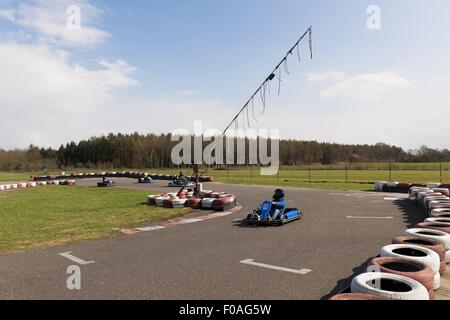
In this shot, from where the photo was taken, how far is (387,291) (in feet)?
12.4

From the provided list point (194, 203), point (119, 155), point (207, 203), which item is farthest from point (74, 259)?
point (119, 155)

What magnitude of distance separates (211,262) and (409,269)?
3.26 metres

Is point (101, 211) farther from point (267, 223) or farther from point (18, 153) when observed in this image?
point (18, 153)

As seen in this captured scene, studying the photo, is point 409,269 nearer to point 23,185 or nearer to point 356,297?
point 356,297

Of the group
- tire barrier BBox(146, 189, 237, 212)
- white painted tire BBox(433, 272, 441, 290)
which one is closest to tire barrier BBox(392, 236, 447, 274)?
white painted tire BBox(433, 272, 441, 290)

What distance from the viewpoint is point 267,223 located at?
10.0 m

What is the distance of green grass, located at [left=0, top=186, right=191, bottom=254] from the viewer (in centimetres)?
866

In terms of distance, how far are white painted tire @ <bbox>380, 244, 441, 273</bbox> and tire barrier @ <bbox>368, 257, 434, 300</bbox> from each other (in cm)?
10

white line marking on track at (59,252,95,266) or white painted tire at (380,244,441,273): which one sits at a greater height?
white painted tire at (380,244,441,273)

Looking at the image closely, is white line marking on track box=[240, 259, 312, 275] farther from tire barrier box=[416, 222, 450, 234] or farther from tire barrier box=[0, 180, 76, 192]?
tire barrier box=[0, 180, 76, 192]

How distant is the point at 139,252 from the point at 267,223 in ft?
13.5

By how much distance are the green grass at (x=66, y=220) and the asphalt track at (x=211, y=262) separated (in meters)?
1.00
